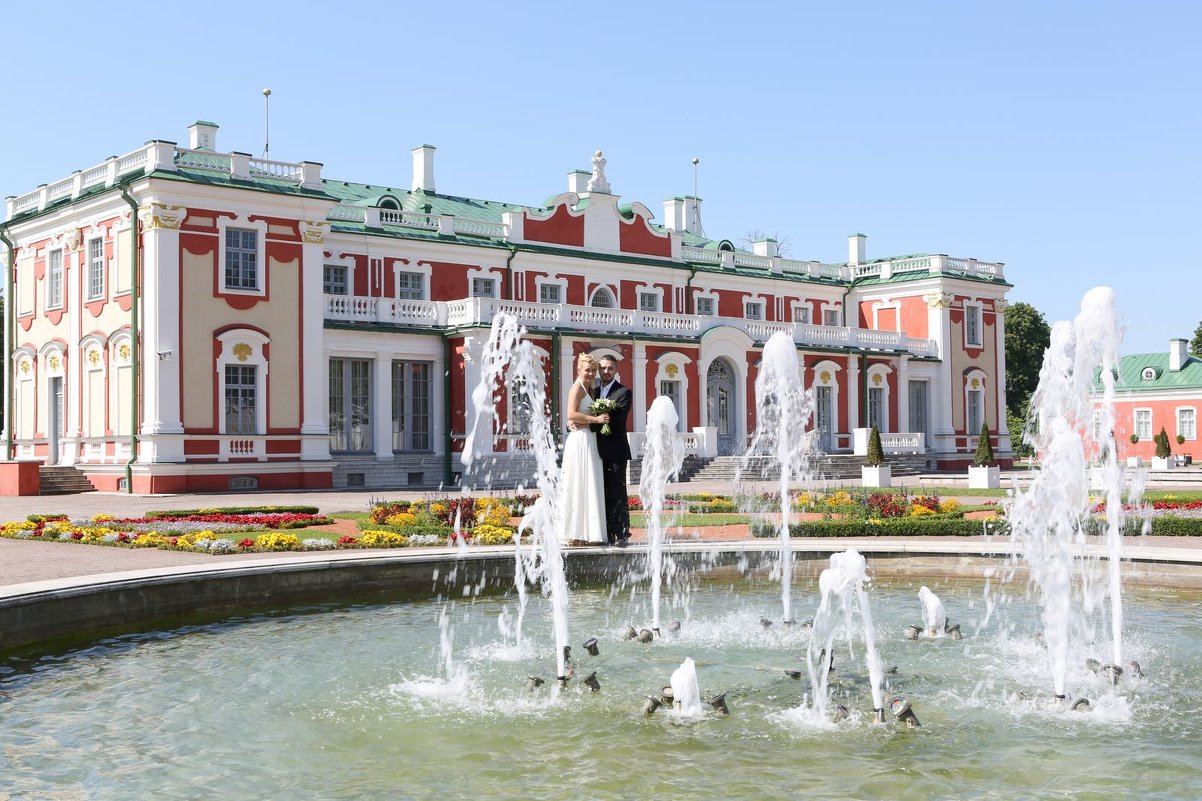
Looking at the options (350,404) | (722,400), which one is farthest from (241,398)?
(722,400)

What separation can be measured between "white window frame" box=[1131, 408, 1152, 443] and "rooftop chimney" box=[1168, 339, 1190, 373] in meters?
2.63

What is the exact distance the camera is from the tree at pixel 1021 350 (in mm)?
64188

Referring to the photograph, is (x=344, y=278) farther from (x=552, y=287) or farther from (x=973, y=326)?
(x=973, y=326)

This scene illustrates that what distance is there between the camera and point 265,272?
29422 millimetres

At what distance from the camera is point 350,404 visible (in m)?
31.8

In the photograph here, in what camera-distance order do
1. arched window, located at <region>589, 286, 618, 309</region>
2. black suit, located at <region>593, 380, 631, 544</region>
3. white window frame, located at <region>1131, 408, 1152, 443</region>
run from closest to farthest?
black suit, located at <region>593, 380, 631, 544</region>
arched window, located at <region>589, 286, 618, 309</region>
white window frame, located at <region>1131, 408, 1152, 443</region>

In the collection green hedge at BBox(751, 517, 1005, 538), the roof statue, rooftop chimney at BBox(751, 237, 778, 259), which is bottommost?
green hedge at BBox(751, 517, 1005, 538)

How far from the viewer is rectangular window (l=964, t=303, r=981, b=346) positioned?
150 feet

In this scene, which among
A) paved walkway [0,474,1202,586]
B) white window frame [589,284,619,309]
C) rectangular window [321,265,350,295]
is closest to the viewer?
paved walkway [0,474,1202,586]

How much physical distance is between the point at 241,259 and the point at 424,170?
1144 cm

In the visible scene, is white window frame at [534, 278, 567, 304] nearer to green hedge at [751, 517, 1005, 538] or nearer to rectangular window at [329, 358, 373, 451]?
rectangular window at [329, 358, 373, 451]

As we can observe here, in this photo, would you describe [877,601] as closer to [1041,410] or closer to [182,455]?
[1041,410]

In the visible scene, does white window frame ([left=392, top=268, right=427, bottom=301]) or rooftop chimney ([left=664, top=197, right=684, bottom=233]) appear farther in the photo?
rooftop chimney ([left=664, top=197, right=684, bottom=233])

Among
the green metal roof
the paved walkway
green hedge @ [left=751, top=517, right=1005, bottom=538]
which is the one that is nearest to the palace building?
the paved walkway
